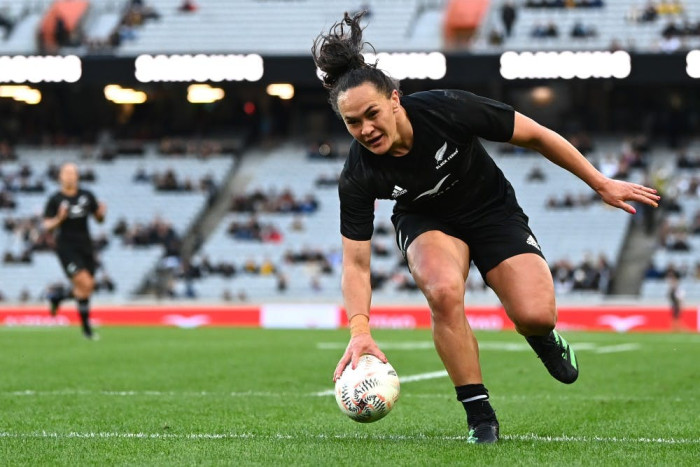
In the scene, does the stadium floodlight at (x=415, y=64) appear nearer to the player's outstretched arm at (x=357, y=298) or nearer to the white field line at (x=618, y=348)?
the white field line at (x=618, y=348)

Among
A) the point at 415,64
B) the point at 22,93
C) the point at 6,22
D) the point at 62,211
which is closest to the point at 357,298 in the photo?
the point at 62,211

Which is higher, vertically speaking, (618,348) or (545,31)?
(545,31)

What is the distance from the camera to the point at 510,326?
→ 26438 mm

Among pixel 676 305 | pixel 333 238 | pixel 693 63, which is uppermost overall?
pixel 693 63

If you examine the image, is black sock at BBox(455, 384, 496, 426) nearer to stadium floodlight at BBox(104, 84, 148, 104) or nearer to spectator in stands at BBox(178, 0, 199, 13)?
stadium floodlight at BBox(104, 84, 148, 104)

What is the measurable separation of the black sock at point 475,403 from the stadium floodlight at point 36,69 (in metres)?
32.0

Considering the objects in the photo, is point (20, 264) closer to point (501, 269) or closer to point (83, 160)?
point (83, 160)

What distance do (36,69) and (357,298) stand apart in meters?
32.1

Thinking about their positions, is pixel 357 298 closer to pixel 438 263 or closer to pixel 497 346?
pixel 438 263

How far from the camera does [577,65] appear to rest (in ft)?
109

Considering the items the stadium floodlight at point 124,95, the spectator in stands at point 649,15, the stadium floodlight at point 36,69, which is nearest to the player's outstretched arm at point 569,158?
the spectator in stands at point 649,15

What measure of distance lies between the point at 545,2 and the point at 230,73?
993 centimetres

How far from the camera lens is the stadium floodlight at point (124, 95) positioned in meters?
40.7

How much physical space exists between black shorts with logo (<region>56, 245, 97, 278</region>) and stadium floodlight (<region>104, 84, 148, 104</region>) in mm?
23940
